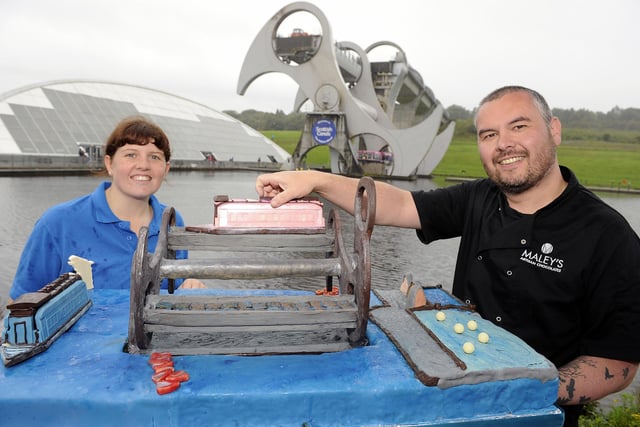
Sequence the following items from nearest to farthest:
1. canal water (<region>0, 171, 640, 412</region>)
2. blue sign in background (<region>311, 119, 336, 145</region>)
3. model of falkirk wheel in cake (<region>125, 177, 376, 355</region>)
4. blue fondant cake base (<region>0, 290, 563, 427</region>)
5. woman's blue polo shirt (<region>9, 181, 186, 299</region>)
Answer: blue fondant cake base (<region>0, 290, 563, 427</region>), model of falkirk wheel in cake (<region>125, 177, 376, 355</region>), woman's blue polo shirt (<region>9, 181, 186, 299</region>), canal water (<region>0, 171, 640, 412</region>), blue sign in background (<region>311, 119, 336, 145</region>)

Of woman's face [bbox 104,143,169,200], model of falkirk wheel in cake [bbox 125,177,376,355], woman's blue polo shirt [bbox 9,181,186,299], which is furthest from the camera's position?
woman's face [bbox 104,143,169,200]

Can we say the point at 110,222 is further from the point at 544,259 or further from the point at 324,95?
the point at 324,95

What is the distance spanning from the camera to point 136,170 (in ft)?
9.75

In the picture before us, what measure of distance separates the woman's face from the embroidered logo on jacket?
2.38 meters

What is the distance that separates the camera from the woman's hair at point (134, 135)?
2.96 meters

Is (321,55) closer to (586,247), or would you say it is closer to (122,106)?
(122,106)

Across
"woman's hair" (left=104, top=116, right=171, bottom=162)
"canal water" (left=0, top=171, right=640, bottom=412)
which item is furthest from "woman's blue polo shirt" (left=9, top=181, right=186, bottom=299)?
"canal water" (left=0, top=171, right=640, bottom=412)

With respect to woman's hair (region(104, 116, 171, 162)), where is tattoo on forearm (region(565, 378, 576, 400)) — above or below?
below

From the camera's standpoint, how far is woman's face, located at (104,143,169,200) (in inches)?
117

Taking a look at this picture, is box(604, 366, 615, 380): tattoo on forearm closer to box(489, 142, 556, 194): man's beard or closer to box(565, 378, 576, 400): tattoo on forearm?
box(565, 378, 576, 400): tattoo on forearm

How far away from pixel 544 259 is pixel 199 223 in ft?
48.4

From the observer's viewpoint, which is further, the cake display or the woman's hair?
A: the woman's hair

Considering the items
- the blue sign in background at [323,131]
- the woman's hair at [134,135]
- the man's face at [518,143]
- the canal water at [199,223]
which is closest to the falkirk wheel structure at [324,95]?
the blue sign in background at [323,131]

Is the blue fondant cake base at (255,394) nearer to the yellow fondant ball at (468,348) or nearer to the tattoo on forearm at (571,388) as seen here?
the yellow fondant ball at (468,348)
